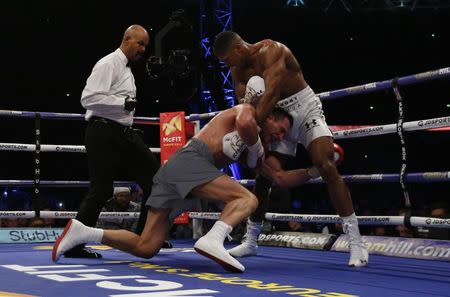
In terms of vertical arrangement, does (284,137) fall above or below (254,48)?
below

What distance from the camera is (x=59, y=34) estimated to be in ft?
40.3

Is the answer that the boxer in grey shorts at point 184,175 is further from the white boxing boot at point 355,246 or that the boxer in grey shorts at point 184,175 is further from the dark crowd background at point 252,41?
the dark crowd background at point 252,41

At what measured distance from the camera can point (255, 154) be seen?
2.40 metres

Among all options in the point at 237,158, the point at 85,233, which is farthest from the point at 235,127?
the point at 85,233

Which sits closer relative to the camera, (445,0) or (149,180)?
(149,180)

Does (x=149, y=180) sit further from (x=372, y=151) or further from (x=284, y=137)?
(x=372, y=151)

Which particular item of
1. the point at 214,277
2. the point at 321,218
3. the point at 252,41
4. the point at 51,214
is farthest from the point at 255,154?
the point at 252,41

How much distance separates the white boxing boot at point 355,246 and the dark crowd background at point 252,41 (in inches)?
356

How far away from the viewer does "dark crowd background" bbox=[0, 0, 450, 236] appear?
12.0m

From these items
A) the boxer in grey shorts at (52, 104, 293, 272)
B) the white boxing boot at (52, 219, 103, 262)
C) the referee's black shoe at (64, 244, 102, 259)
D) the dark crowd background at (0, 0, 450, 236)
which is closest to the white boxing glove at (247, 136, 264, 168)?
the boxer in grey shorts at (52, 104, 293, 272)

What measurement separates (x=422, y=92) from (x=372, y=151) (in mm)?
2618

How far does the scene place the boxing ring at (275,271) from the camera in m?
1.74

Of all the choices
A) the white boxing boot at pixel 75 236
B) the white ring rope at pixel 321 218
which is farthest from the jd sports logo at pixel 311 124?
the white boxing boot at pixel 75 236

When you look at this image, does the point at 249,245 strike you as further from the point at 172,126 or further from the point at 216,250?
the point at 172,126
